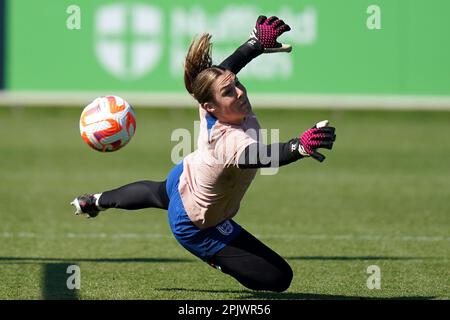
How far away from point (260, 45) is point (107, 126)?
1342 millimetres

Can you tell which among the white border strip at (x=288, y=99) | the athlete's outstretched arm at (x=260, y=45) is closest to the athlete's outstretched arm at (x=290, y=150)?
the athlete's outstretched arm at (x=260, y=45)

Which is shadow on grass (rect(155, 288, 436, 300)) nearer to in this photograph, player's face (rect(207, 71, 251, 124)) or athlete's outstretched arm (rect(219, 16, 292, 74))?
player's face (rect(207, 71, 251, 124))

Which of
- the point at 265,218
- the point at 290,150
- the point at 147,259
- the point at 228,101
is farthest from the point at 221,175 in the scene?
the point at 265,218

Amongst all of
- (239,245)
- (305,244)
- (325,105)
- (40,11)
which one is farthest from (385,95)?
(239,245)

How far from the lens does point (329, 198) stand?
43.0 feet

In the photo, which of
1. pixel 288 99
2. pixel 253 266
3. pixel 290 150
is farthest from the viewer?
pixel 288 99

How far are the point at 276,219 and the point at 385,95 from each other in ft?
32.6

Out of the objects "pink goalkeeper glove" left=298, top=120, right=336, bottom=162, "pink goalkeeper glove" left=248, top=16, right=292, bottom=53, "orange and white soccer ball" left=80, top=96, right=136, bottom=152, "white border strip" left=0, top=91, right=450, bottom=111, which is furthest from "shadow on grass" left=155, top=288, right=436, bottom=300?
"white border strip" left=0, top=91, right=450, bottom=111

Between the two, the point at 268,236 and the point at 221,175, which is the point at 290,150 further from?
the point at 268,236

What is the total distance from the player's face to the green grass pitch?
1.51 meters

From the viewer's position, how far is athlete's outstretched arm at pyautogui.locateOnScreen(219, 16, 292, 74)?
7.28 metres

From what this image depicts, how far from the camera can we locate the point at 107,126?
741 centimetres

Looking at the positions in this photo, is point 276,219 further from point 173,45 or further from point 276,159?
point 173,45

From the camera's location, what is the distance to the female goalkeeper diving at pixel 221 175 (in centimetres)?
640
